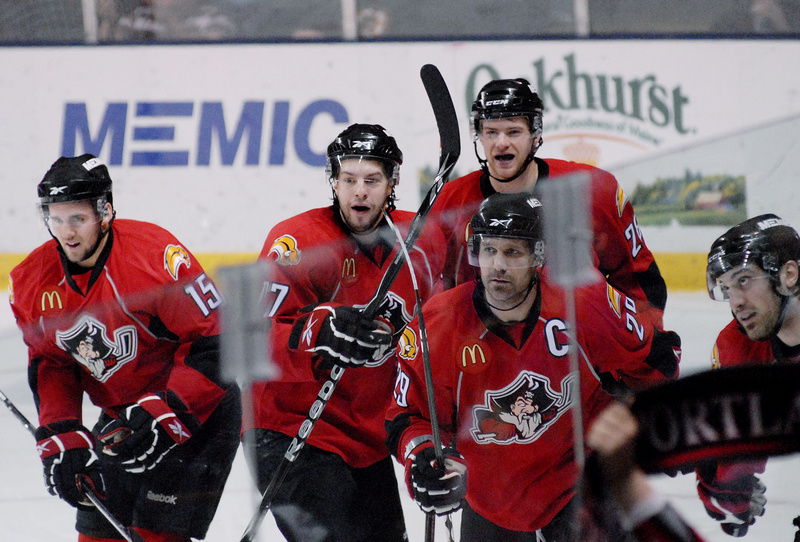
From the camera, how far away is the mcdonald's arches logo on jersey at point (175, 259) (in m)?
2.02

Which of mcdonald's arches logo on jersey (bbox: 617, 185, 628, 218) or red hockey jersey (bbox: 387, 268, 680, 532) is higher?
mcdonald's arches logo on jersey (bbox: 617, 185, 628, 218)

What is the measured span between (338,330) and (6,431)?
1.54 meters

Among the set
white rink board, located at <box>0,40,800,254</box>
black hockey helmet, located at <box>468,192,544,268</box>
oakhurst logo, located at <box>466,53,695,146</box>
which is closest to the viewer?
black hockey helmet, located at <box>468,192,544,268</box>

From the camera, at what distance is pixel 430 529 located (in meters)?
1.82

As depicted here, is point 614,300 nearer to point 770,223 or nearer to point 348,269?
point 770,223

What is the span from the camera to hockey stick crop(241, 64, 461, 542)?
1.86m

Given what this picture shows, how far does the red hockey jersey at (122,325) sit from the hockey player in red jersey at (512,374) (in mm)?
472

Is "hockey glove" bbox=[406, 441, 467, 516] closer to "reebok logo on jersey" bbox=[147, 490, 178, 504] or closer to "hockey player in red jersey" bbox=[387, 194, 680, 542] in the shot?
"hockey player in red jersey" bbox=[387, 194, 680, 542]

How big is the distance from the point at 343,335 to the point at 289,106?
8.25 ft

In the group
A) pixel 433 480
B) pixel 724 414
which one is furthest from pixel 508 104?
pixel 724 414

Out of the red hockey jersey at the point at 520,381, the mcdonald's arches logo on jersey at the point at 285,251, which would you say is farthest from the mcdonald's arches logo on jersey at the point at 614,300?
the mcdonald's arches logo on jersey at the point at 285,251

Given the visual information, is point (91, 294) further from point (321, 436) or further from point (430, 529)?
point (430, 529)

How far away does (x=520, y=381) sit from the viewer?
174 cm

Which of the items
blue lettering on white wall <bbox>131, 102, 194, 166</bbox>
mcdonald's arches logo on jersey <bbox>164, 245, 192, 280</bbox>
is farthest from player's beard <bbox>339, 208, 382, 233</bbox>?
blue lettering on white wall <bbox>131, 102, 194, 166</bbox>
